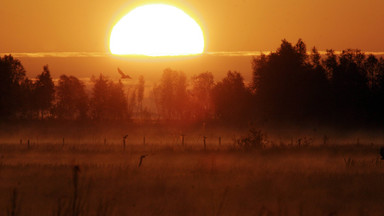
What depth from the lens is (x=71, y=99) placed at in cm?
11006

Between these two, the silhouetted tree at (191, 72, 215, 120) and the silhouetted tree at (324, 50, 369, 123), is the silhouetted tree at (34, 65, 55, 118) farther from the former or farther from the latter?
the silhouetted tree at (324, 50, 369, 123)

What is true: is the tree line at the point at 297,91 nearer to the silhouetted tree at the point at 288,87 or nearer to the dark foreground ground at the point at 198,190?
the silhouetted tree at the point at 288,87

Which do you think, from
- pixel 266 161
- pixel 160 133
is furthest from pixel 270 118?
pixel 266 161

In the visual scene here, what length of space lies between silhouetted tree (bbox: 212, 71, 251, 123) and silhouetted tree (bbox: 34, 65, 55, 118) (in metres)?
30.3

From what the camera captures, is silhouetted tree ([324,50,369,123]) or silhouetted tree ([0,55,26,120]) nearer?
silhouetted tree ([324,50,369,123])

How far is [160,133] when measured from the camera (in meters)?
73.2

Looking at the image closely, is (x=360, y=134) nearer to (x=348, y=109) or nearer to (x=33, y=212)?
(x=348, y=109)

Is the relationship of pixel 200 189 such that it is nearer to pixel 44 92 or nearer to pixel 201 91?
pixel 44 92

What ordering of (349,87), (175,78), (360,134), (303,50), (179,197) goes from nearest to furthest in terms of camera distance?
1. (179,197)
2. (360,134)
3. (349,87)
4. (303,50)
5. (175,78)

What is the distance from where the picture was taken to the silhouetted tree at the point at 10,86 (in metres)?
85.1

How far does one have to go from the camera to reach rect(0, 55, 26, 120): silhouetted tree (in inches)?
3351

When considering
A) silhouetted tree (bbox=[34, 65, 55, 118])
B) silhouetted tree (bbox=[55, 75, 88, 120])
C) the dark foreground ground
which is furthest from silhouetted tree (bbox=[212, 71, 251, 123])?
the dark foreground ground

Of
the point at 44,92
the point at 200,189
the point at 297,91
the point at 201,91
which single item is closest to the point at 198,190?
the point at 200,189

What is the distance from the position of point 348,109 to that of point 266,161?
115ft
